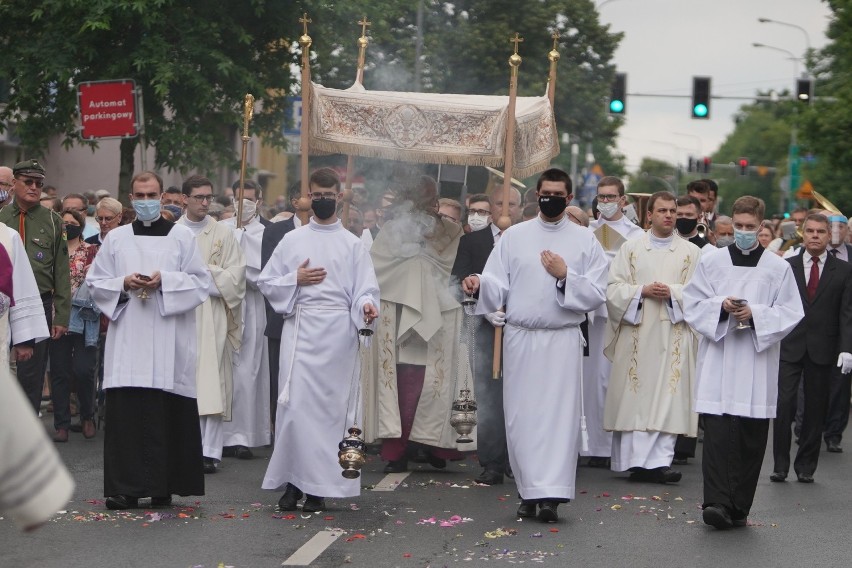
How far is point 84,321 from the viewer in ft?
44.0

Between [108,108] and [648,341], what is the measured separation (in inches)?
347

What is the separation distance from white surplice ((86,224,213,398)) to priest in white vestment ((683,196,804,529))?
2.91m

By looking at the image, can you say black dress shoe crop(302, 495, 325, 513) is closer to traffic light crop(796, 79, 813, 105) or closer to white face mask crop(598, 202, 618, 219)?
white face mask crop(598, 202, 618, 219)

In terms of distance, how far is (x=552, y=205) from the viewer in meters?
9.40

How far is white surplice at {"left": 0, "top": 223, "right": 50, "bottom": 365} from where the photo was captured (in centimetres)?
863

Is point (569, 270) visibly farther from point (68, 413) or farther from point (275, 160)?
point (275, 160)

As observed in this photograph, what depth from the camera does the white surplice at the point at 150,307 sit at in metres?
9.05

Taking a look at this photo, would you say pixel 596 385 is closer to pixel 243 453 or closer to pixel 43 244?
pixel 243 453

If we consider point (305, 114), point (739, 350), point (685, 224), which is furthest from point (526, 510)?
point (305, 114)

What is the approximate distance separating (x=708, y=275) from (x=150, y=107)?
1387 cm

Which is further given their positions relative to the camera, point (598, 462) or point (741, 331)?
point (598, 462)

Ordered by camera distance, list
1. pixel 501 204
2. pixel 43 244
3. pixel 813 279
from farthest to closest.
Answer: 1. pixel 813 279
2. pixel 501 204
3. pixel 43 244

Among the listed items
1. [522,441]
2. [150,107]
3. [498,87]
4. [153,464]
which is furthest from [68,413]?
[498,87]

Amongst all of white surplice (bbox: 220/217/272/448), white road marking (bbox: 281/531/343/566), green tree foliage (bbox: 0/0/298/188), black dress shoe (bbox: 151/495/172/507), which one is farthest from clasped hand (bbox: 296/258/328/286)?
green tree foliage (bbox: 0/0/298/188)
